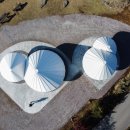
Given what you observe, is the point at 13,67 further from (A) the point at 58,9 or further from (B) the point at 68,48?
(A) the point at 58,9

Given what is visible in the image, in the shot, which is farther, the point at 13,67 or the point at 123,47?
the point at 123,47

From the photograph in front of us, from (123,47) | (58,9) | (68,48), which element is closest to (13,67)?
(68,48)

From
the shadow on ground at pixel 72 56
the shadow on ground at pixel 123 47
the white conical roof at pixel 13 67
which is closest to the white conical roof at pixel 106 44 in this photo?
the shadow on ground at pixel 123 47

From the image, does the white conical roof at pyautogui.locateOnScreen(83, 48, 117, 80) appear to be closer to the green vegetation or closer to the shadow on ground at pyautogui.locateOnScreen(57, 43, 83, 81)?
the shadow on ground at pyautogui.locateOnScreen(57, 43, 83, 81)

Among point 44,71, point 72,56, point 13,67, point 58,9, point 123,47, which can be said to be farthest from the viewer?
point 58,9

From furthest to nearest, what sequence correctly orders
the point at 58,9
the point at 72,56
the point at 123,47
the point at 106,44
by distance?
the point at 58,9 < the point at 123,47 < the point at 72,56 < the point at 106,44

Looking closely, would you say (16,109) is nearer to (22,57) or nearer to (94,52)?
(22,57)

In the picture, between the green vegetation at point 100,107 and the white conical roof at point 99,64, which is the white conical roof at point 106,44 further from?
the green vegetation at point 100,107
